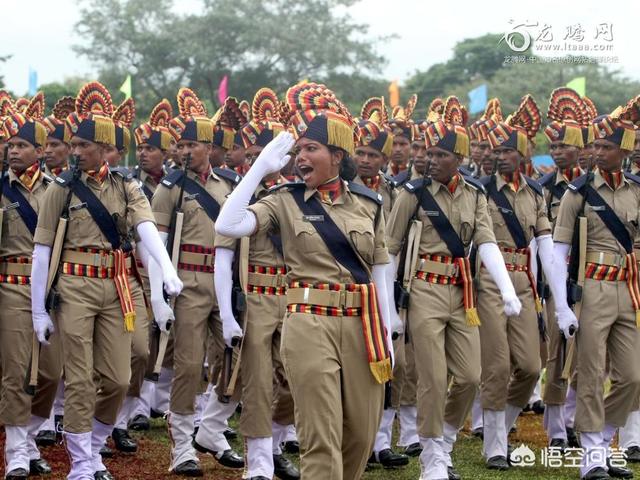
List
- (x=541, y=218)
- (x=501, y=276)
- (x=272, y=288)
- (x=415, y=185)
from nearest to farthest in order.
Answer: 1. (x=501, y=276)
2. (x=272, y=288)
3. (x=415, y=185)
4. (x=541, y=218)

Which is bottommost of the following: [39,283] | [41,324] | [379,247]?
[41,324]

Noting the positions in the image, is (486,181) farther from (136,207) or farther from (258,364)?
(136,207)

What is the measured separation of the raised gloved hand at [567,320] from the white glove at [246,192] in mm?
3631

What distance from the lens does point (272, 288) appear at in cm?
919

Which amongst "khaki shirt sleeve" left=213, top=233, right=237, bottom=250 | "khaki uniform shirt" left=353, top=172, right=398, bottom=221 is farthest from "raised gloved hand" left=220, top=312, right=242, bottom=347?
"khaki uniform shirt" left=353, top=172, right=398, bottom=221

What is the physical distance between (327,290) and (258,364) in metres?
2.26

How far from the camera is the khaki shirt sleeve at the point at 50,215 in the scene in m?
8.70

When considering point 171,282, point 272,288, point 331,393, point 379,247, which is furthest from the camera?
point 272,288

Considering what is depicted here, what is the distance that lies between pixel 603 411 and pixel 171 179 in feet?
12.5

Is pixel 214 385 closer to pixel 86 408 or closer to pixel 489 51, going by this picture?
pixel 86 408

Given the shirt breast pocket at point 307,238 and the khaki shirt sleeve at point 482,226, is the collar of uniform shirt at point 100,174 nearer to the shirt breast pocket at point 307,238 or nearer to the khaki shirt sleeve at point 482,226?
the shirt breast pocket at point 307,238

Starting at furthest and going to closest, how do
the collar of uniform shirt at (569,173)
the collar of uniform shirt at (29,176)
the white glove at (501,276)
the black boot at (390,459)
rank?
the collar of uniform shirt at (569,173) < the black boot at (390,459) < the collar of uniform shirt at (29,176) < the white glove at (501,276)

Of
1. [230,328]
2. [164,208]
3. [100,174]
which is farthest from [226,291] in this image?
[164,208]

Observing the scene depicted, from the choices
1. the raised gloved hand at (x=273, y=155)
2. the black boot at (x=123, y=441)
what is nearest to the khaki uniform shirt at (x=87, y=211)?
the raised gloved hand at (x=273, y=155)
